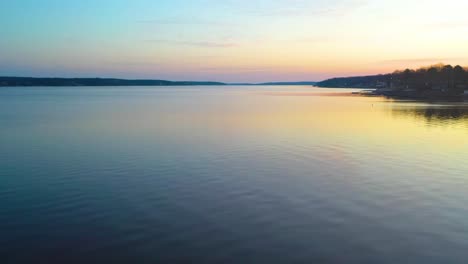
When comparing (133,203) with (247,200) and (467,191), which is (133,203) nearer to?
(247,200)

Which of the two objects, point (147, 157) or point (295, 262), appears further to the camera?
point (147, 157)

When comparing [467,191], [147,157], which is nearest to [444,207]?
[467,191]

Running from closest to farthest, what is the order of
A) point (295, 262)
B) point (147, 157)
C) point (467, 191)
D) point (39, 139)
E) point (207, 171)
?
point (295, 262) → point (467, 191) → point (207, 171) → point (147, 157) → point (39, 139)

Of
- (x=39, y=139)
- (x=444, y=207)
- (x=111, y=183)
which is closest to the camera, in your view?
(x=444, y=207)

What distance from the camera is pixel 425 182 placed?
19.4 meters

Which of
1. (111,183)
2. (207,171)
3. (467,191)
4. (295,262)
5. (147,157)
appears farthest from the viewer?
(147,157)

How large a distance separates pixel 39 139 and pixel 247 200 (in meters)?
24.1

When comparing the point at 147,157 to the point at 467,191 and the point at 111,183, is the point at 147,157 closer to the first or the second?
the point at 111,183

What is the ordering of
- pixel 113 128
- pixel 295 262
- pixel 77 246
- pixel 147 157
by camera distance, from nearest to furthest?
1. pixel 295 262
2. pixel 77 246
3. pixel 147 157
4. pixel 113 128

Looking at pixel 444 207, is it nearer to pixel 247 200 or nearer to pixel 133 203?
pixel 247 200

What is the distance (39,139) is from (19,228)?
2235cm

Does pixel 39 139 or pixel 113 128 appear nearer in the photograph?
pixel 39 139

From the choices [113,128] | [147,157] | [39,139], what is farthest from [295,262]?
→ [113,128]

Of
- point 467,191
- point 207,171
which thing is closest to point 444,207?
point 467,191
